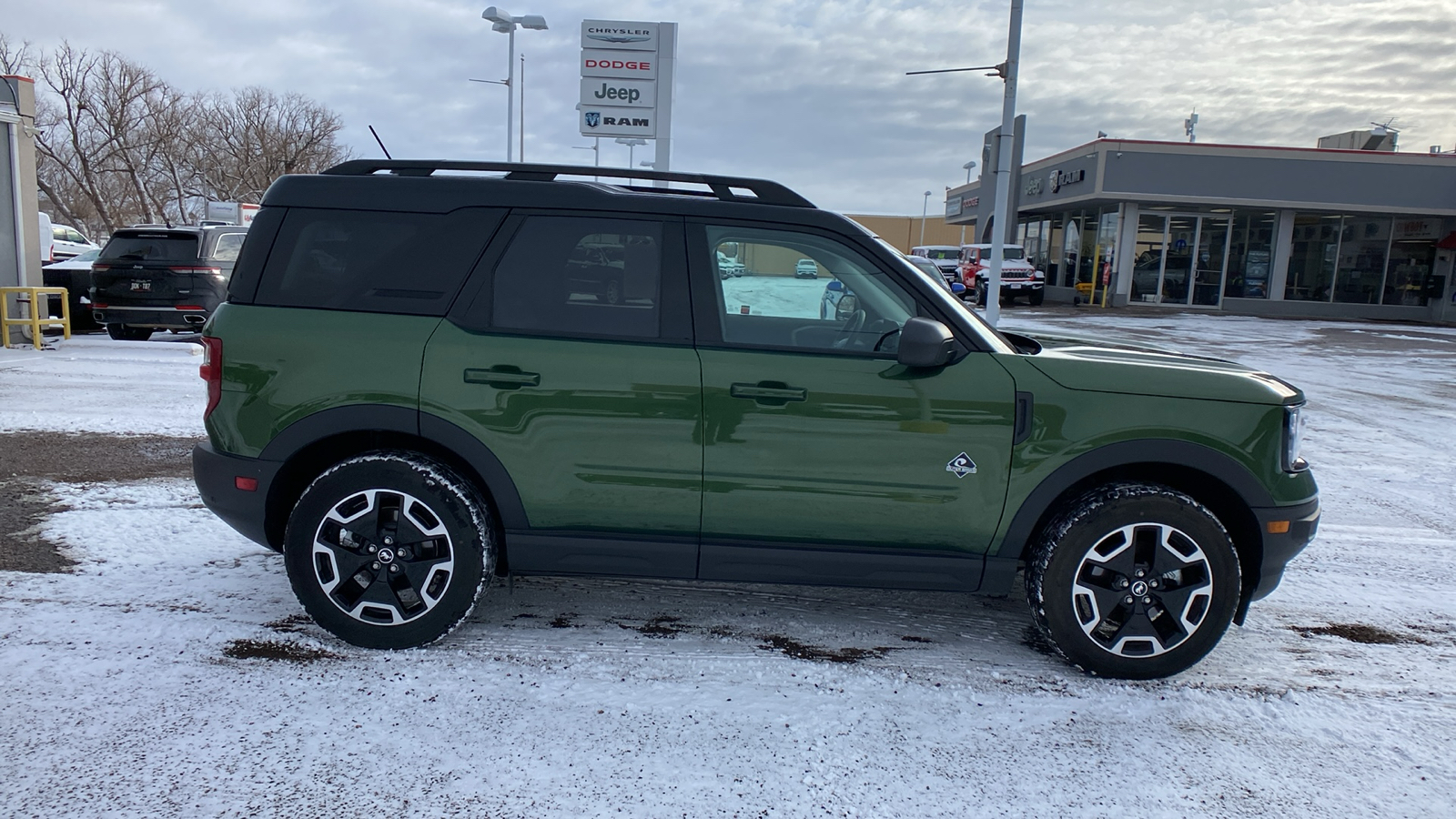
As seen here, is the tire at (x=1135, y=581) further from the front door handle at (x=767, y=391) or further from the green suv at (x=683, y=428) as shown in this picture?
the front door handle at (x=767, y=391)

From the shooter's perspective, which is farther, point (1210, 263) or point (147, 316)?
point (1210, 263)

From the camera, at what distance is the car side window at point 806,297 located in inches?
137

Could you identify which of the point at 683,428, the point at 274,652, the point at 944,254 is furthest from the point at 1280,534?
the point at 944,254

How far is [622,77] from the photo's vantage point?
16578 millimetres

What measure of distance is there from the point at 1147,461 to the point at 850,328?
1.24 metres

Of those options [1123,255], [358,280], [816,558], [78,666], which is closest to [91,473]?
[78,666]

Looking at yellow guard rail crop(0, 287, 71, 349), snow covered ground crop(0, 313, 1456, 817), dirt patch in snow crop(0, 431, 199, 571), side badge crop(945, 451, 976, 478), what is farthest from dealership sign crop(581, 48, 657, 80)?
side badge crop(945, 451, 976, 478)

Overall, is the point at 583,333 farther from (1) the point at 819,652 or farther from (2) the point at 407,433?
(1) the point at 819,652

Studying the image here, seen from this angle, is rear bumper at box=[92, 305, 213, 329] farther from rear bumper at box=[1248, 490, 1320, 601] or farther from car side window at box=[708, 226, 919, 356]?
rear bumper at box=[1248, 490, 1320, 601]

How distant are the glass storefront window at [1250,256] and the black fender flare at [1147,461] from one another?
3267cm

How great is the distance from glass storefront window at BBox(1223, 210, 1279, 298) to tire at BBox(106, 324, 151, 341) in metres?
32.4

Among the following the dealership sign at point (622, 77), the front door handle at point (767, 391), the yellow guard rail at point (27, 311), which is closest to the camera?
the front door handle at point (767, 391)

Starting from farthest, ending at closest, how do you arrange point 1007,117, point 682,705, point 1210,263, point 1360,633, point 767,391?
1. point 1210,263
2. point 1007,117
3. point 1360,633
4. point 767,391
5. point 682,705

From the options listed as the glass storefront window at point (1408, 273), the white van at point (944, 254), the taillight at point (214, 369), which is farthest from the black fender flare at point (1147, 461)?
the glass storefront window at point (1408, 273)
